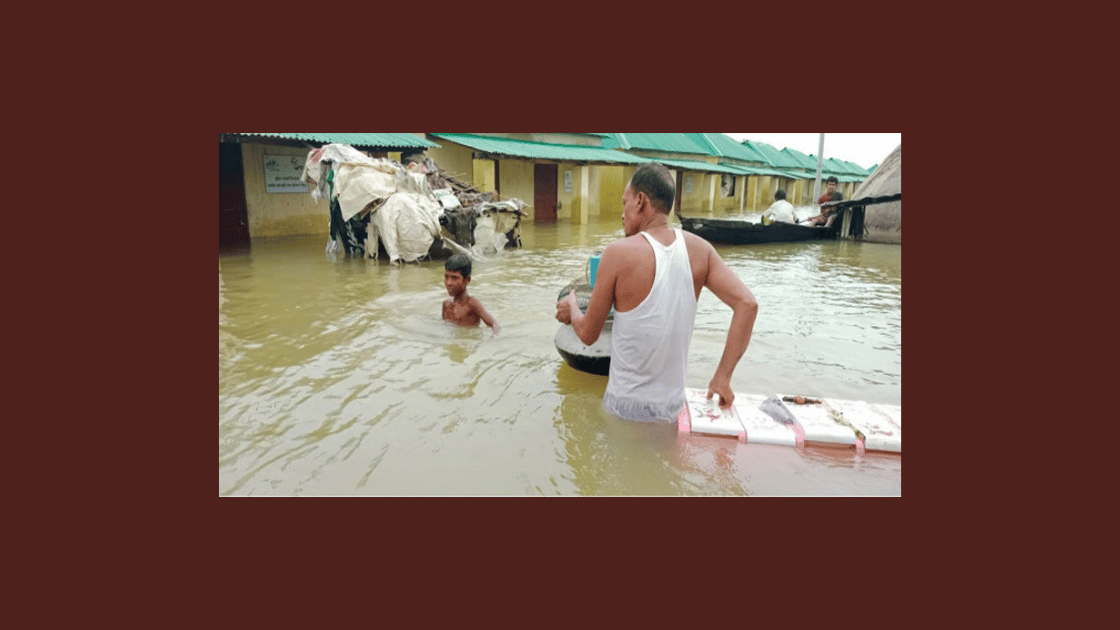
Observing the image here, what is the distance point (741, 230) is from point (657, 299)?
11.4 metres

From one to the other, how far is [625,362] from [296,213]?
43.1ft

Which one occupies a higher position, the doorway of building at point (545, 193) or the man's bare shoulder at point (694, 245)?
the doorway of building at point (545, 193)

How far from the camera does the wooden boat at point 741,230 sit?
43.8ft

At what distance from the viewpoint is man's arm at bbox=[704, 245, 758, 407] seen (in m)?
2.78

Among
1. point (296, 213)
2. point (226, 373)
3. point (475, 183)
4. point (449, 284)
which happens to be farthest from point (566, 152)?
point (226, 373)

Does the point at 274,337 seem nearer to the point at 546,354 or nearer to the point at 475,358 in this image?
the point at 475,358

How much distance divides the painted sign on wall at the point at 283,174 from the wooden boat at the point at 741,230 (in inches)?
356

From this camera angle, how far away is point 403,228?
32.6 ft

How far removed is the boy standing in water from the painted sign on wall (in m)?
9.26

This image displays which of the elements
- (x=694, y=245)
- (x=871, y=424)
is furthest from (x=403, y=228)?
(x=871, y=424)

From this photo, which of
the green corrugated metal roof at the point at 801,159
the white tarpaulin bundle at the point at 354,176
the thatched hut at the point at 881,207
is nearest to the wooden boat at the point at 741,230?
the thatched hut at the point at 881,207

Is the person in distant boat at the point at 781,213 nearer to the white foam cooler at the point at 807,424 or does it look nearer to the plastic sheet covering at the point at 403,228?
the plastic sheet covering at the point at 403,228

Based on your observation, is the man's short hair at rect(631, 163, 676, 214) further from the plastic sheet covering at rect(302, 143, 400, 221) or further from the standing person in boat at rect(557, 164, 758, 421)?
the plastic sheet covering at rect(302, 143, 400, 221)

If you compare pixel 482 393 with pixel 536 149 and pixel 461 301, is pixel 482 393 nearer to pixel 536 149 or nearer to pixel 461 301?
pixel 461 301
